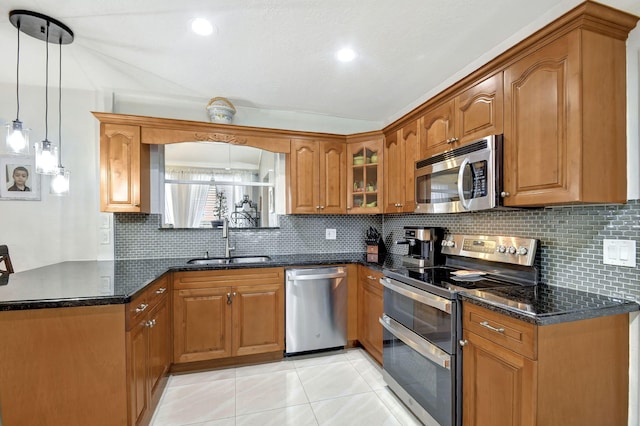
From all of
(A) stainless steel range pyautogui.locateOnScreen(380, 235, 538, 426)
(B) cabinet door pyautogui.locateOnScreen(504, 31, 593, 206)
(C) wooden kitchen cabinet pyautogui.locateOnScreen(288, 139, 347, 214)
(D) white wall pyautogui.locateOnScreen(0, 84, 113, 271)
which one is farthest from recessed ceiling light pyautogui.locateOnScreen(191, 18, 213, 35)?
(A) stainless steel range pyautogui.locateOnScreen(380, 235, 538, 426)

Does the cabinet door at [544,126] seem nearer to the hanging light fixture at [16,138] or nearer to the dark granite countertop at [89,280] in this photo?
the dark granite countertop at [89,280]

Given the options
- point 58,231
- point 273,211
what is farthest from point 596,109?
point 58,231

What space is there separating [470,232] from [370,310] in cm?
108

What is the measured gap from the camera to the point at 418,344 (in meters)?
1.82

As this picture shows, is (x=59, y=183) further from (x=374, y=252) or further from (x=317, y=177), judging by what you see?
(x=374, y=252)

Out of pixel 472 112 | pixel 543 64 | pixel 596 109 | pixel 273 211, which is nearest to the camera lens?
pixel 596 109

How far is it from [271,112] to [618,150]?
9.14 feet

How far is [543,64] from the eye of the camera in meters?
1.45

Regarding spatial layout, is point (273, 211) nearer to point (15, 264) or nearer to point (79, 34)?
point (79, 34)

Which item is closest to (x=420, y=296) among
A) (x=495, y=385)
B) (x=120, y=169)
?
(x=495, y=385)

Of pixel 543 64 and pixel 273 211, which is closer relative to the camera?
pixel 543 64

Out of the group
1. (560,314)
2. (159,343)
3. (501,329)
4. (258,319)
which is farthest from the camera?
(258,319)

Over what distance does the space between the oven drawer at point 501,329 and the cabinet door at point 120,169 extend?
2610 mm

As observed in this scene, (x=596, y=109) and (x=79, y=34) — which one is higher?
(x=79, y=34)
